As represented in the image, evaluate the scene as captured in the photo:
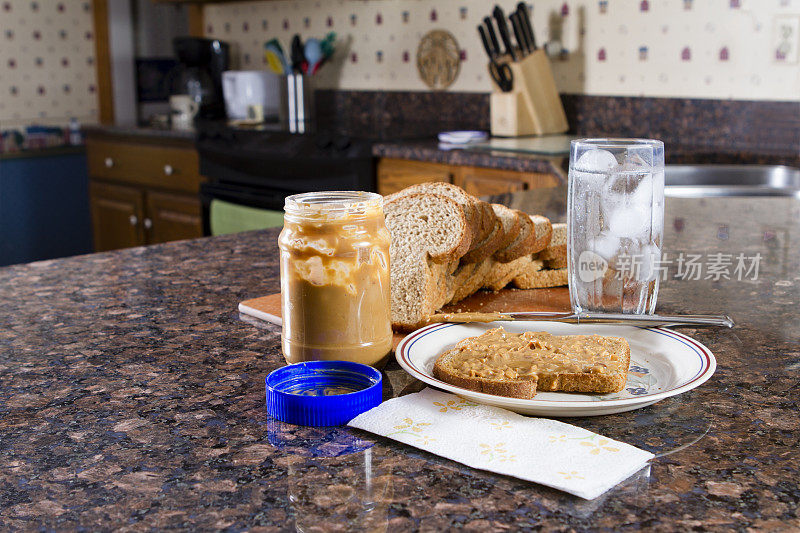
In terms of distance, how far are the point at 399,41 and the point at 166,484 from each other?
10.6ft

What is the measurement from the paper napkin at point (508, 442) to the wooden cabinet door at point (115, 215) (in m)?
3.54

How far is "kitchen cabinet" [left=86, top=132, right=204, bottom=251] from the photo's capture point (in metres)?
3.73

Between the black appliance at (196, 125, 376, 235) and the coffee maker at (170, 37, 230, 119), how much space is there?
572 mm

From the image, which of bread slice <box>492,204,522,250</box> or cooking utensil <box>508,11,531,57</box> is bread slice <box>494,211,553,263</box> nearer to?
bread slice <box>492,204,522,250</box>

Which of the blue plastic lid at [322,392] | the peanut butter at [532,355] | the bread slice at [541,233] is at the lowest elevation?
the blue plastic lid at [322,392]

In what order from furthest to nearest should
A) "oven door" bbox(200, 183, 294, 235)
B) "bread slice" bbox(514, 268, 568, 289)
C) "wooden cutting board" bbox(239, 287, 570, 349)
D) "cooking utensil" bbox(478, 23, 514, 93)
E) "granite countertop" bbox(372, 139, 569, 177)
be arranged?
"oven door" bbox(200, 183, 294, 235)
"cooking utensil" bbox(478, 23, 514, 93)
"granite countertop" bbox(372, 139, 569, 177)
"bread slice" bbox(514, 268, 568, 289)
"wooden cutting board" bbox(239, 287, 570, 349)

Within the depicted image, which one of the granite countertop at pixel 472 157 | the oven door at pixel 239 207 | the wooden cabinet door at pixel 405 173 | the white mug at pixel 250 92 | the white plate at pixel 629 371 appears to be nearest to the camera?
the white plate at pixel 629 371

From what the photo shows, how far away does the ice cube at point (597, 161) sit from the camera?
0.94 metres

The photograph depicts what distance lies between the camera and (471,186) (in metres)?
2.71

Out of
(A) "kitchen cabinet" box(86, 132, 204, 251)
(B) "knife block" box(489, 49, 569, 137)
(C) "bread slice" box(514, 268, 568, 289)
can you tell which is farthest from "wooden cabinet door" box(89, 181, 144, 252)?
(C) "bread slice" box(514, 268, 568, 289)

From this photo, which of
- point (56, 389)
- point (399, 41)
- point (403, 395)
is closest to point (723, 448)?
point (403, 395)

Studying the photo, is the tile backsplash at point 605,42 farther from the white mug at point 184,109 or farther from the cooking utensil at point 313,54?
the white mug at point 184,109

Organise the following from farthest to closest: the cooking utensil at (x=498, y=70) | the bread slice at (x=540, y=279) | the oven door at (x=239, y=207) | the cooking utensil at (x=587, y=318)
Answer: the oven door at (x=239, y=207) < the cooking utensil at (x=498, y=70) < the bread slice at (x=540, y=279) < the cooking utensil at (x=587, y=318)

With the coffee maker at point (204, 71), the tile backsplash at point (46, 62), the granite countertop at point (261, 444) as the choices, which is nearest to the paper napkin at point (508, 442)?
the granite countertop at point (261, 444)
